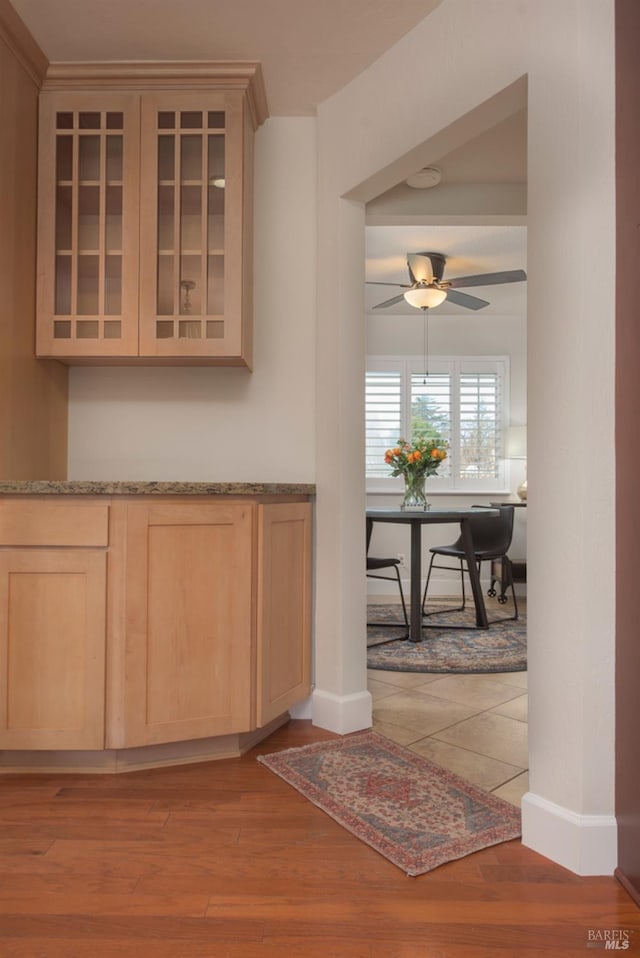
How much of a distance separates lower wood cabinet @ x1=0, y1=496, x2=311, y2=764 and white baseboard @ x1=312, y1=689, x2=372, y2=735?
1.43 ft

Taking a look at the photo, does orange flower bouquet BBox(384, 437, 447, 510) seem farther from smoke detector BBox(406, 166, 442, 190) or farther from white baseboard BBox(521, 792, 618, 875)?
white baseboard BBox(521, 792, 618, 875)

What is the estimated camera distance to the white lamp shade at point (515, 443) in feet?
18.8

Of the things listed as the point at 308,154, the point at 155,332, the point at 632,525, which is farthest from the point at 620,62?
the point at 155,332

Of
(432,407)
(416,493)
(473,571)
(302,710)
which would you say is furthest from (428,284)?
(302,710)

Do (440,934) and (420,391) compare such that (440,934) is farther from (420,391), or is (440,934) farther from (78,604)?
(420,391)

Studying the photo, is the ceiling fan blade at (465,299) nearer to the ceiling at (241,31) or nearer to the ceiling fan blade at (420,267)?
the ceiling fan blade at (420,267)

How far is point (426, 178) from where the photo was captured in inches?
117

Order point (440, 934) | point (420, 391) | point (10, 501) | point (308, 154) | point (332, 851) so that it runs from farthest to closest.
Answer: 1. point (420, 391)
2. point (308, 154)
3. point (10, 501)
4. point (332, 851)
5. point (440, 934)

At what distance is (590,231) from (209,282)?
1.42 metres

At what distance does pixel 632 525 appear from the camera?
153 cm

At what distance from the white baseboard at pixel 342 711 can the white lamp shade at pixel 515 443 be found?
3.68m

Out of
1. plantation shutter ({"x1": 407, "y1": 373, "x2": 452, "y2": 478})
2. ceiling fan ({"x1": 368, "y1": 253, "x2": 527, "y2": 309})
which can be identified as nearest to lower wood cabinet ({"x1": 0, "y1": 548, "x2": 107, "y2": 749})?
ceiling fan ({"x1": 368, "y1": 253, "x2": 527, "y2": 309})

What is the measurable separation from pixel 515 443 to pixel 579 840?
4.50 m

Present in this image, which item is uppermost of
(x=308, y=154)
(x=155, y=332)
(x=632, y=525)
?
(x=308, y=154)
